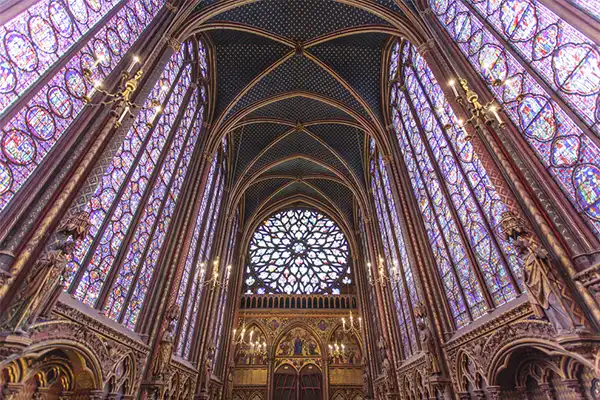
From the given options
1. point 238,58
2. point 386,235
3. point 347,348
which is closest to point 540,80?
point 386,235

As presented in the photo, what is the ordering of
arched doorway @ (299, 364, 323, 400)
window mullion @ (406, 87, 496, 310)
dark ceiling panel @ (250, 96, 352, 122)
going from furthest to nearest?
arched doorway @ (299, 364, 323, 400), dark ceiling panel @ (250, 96, 352, 122), window mullion @ (406, 87, 496, 310)

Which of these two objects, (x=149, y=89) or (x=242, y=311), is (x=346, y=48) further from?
(x=242, y=311)

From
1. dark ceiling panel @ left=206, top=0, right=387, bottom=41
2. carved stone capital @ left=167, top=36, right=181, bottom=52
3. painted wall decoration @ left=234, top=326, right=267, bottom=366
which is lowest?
painted wall decoration @ left=234, top=326, right=267, bottom=366

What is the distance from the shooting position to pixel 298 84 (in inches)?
685

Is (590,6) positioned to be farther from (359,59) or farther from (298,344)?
(298,344)

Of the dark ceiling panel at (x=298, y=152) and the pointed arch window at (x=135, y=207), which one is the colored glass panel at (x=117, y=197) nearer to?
the pointed arch window at (x=135, y=207)

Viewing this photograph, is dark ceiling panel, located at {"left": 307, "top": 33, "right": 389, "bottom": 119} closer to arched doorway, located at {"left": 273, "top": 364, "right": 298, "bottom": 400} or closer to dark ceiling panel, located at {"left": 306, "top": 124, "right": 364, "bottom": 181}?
dark ceiling panel, located at {"left": 306, "top": 124, "right": 364, "bottom": 181}

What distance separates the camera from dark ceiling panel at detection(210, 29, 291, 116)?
15.0 meters

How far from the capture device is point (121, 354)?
812 cm

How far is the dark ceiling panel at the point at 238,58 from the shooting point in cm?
1498

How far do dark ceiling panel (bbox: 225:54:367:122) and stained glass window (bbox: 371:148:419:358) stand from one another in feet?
14.0

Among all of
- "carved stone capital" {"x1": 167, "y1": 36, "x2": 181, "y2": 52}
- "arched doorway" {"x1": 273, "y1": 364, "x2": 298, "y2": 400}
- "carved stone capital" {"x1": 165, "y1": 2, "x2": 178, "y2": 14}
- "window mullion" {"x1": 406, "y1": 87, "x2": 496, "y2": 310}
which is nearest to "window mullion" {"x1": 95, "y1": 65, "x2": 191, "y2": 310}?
"carved stone capital" {"x1": 167, "y1": 36, "x2": 181, "y2": 52}

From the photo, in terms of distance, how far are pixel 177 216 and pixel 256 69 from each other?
8932 mm

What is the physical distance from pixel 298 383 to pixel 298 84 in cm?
1845
